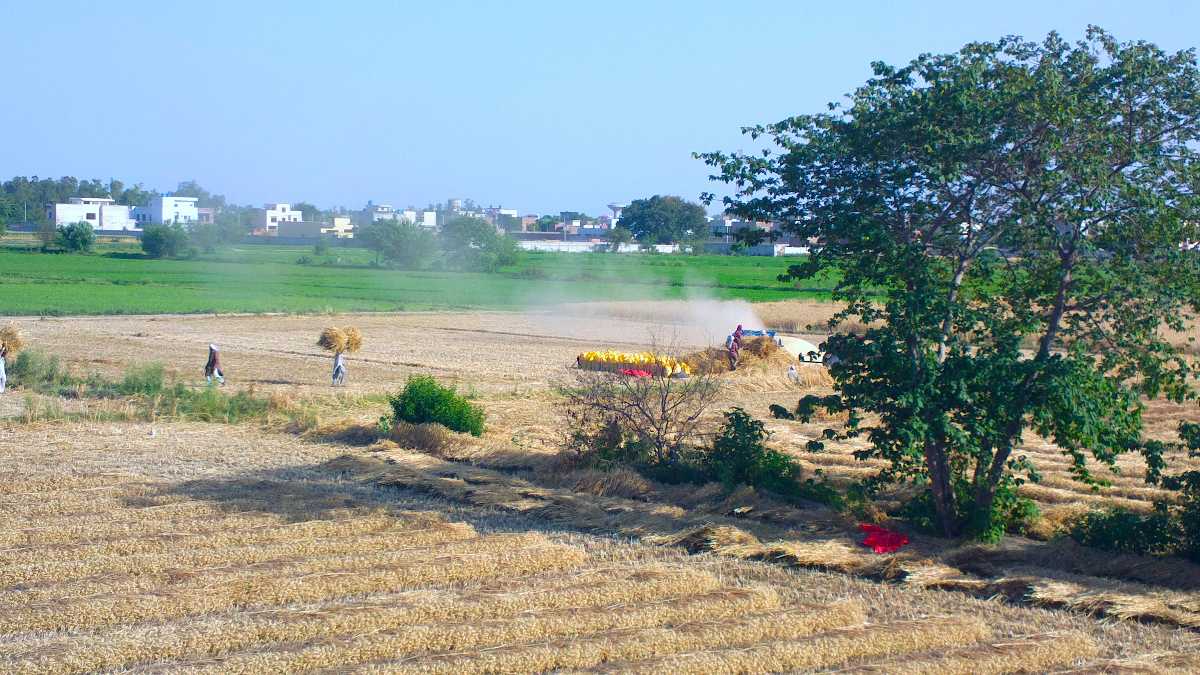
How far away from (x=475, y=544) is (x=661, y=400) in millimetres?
5490

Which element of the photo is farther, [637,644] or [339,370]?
[339,370]

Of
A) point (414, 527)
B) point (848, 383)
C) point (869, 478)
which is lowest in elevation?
point (414, 527)

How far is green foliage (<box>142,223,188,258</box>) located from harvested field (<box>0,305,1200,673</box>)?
81275 mm

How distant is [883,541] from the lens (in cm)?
1365

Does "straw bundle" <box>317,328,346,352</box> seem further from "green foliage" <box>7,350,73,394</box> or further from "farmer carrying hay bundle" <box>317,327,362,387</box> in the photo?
"green foliage" <box>7,350,73,394</box>

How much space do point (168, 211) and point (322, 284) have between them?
7150 centimetres

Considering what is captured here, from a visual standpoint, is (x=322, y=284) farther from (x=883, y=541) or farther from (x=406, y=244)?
(x=883, y=541)

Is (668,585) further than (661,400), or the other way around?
(661,400)

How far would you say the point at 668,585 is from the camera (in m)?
11.7

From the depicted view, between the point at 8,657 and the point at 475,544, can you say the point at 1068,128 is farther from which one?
the point at 8,657

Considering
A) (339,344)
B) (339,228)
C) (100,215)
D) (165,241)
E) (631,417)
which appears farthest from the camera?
(100,215)

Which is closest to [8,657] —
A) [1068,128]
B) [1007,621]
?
[1007,621]

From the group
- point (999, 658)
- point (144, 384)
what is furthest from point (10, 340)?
point (999, 658)

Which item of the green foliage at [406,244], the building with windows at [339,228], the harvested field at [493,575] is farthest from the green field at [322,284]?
the harvested field at [493,575]
